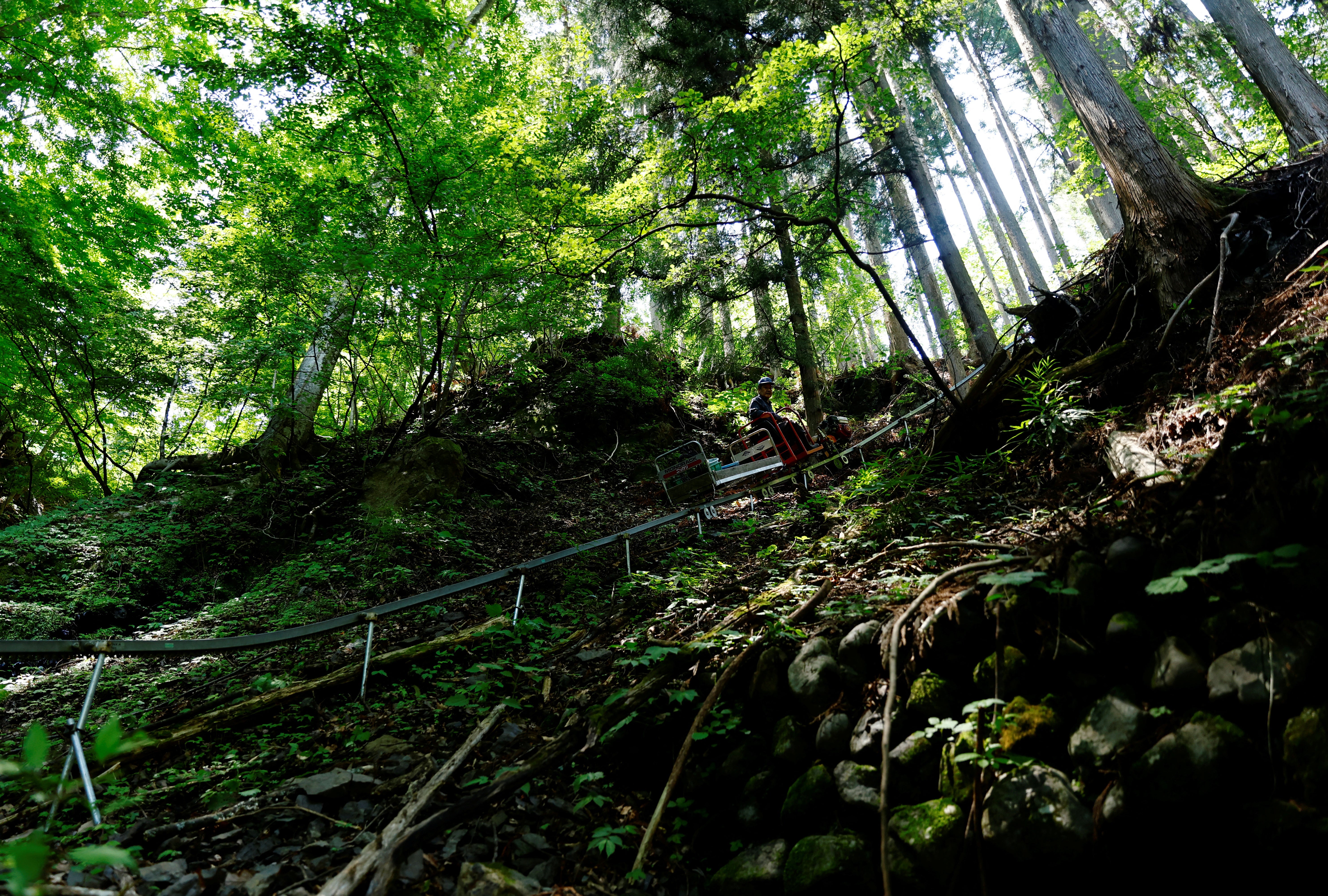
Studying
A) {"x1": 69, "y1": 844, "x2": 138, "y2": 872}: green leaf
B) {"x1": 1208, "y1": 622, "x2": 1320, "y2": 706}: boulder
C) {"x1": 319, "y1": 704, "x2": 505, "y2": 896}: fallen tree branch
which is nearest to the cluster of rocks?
{"x1": 1208, "y1": 622, "x2": 1320, "y2": 706}: boulder

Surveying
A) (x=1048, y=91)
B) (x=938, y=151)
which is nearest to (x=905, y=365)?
(x=938, y=151)

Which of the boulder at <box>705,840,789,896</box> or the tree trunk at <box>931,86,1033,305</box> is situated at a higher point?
the tree trunk at <box>931,86,1033,305</box>

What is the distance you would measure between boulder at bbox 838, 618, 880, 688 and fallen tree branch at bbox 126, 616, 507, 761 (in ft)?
9.65

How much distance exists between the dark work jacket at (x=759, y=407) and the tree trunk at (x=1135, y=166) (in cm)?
507

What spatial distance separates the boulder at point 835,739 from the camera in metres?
2.84

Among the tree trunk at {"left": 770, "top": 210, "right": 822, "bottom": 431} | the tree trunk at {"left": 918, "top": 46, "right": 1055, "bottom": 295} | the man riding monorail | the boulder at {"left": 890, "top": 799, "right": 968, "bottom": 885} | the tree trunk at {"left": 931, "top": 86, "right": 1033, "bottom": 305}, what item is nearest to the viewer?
the boulder at {"left": 890, "top": 799, "right": 968, "bottom": 885}

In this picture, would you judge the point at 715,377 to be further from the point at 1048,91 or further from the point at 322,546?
the point at 322,546

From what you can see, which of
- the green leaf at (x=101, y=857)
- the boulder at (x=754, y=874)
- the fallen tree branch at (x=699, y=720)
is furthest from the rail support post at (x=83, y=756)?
the boulder at (x=754, y=874)

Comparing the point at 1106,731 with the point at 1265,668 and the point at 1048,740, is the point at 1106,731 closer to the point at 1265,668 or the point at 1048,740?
the point at 1048,740

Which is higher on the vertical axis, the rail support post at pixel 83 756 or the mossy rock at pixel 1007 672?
the rail support post at pixel 83 756

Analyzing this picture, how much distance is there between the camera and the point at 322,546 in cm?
735

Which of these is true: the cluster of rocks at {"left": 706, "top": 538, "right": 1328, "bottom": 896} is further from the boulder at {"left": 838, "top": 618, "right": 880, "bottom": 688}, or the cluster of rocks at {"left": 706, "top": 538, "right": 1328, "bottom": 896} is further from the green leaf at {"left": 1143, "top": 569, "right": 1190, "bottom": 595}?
the green leaf at {"left": 1143, "top": 569, "right": 1190, "bottom": 595}

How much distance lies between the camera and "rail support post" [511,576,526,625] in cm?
514

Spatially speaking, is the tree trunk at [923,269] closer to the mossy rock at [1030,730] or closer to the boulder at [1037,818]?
the mossy rock at [1030,730]
